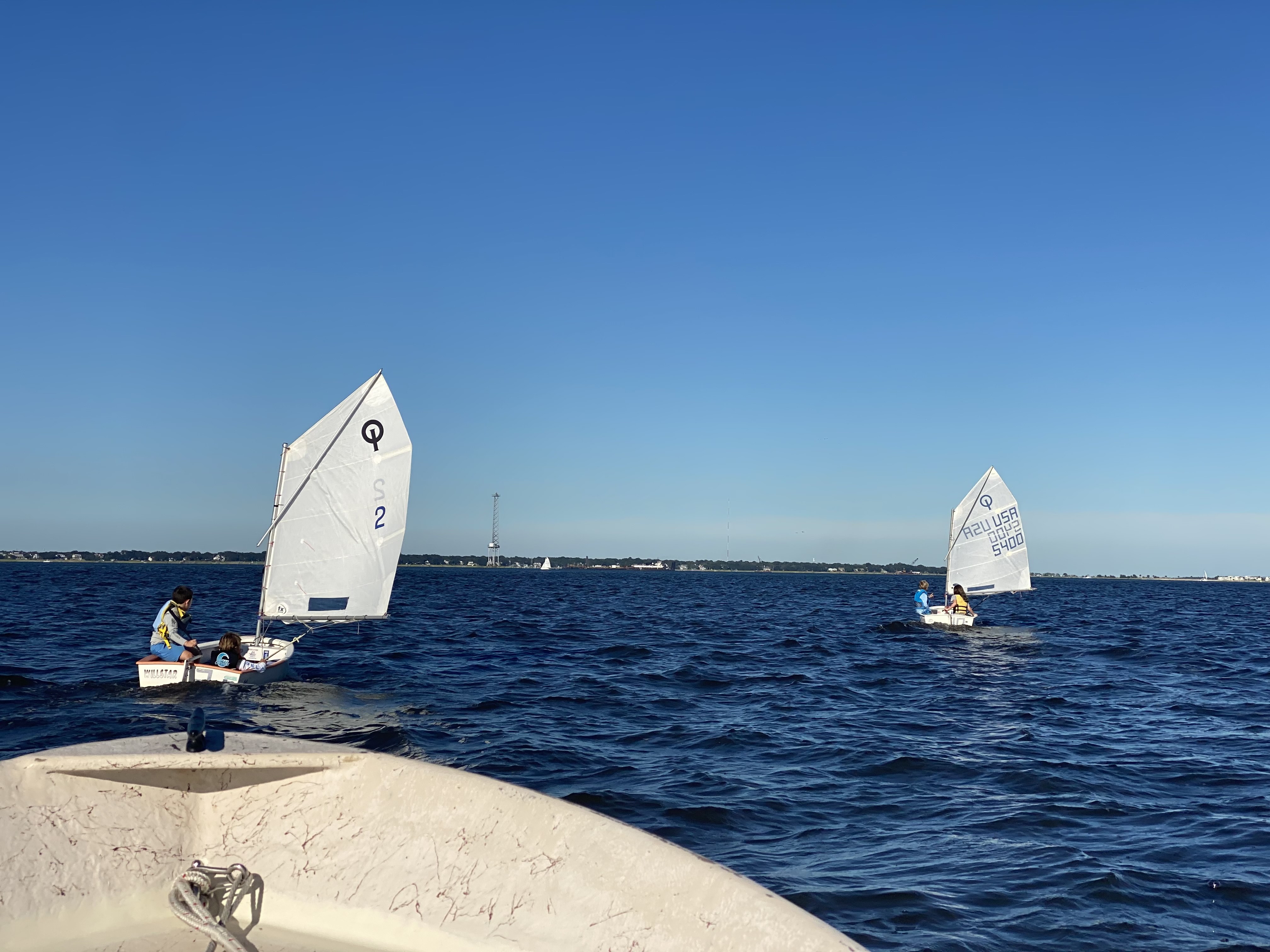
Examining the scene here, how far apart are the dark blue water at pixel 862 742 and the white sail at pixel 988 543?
381 inches

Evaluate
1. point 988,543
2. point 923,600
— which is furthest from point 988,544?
point 923,600

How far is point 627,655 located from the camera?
90.9 feet

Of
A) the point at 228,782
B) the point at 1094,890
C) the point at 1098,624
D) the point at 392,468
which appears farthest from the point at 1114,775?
the point at 1098,624

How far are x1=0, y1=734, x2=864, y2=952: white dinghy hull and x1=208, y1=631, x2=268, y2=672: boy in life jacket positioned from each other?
13.8 meters

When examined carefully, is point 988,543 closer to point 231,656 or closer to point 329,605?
point 329,605

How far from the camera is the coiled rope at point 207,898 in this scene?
16.8 ft

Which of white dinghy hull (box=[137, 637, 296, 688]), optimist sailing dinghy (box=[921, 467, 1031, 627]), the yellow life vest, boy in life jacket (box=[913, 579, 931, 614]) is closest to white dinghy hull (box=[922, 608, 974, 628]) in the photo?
boy in life jacket (box=[913, 579, 931, 614])

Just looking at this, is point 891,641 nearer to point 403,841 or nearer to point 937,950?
point 937,950

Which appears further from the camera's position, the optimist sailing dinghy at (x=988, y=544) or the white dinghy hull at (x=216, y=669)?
the optimist sailing dinghy at (x=988, y=544)

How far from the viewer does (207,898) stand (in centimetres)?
555

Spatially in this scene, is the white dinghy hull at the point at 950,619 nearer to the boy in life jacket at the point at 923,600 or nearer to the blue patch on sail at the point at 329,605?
the boy in life jacket at the point at 923,600

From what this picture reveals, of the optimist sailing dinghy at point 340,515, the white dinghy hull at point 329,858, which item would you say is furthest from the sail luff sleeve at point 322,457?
the white dinghy hull at point 329,858

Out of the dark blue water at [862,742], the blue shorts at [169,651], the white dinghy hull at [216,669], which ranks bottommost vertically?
the dark blue water at [862,742]

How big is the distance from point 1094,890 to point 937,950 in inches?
88.2
